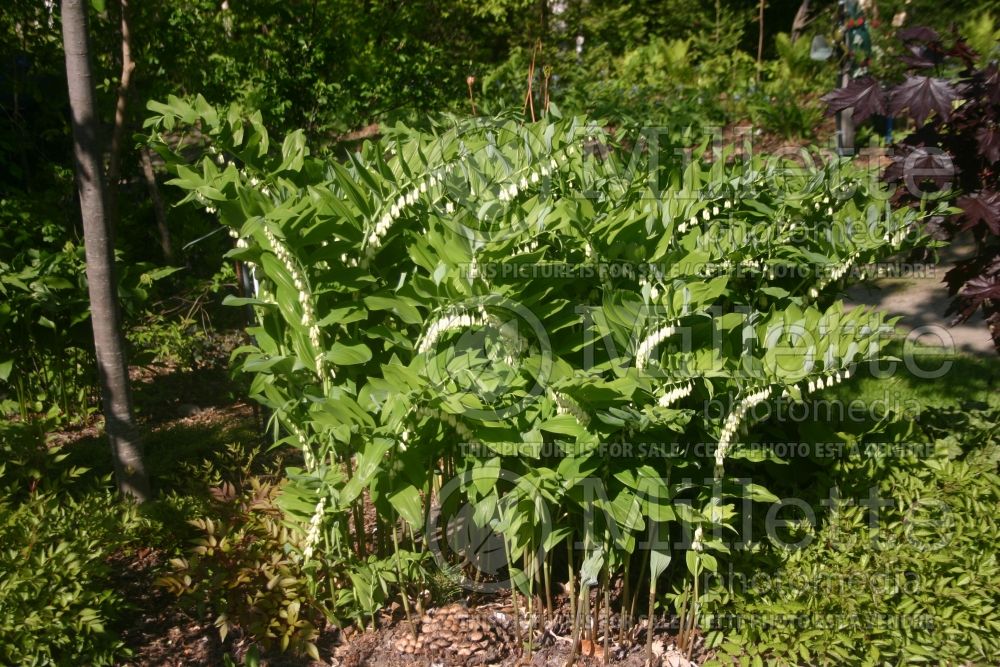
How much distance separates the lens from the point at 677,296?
2336 mm

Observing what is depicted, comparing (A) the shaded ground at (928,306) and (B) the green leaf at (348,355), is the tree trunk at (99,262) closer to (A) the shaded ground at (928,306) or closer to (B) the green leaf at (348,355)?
(B) the green leaf at (348,355)

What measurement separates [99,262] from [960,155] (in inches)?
139

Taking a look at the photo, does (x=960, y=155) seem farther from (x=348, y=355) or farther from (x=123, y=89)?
(x=123, y=89)

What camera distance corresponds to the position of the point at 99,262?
Result: 3006 mm

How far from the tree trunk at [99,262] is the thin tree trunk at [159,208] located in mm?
2811

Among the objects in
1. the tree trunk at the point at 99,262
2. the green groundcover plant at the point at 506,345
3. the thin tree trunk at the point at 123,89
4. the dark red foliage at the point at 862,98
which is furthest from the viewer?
the dark red foliage at the point at 862,98

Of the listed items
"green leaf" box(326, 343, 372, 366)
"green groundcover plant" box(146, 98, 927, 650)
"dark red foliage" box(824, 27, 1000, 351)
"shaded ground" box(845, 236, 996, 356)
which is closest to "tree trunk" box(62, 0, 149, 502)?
"green groundcover plant" box(146, 98, 927, 650)

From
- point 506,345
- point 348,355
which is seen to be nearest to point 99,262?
point 348,355

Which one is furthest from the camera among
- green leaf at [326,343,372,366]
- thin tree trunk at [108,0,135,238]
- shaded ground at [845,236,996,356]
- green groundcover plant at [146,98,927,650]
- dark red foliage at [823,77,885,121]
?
shaded ground at [845,236,996,356]

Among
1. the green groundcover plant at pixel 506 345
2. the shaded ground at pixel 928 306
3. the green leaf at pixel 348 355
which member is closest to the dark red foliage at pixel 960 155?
the green groundcover plant at pixel 506 345

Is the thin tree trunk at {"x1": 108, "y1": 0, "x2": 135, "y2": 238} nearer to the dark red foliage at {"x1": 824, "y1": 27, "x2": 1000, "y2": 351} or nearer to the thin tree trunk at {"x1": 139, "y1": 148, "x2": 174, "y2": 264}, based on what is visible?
the thin tree trunk at {"x1": 139, "y1": 148, "x2": 174, "y2": 264}

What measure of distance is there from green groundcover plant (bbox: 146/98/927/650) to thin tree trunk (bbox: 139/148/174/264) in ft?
10.6

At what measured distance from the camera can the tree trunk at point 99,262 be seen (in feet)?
9.44

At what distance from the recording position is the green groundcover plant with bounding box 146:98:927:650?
7.56ft
